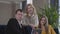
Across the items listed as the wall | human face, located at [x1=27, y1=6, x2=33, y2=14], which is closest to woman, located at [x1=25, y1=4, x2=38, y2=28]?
human face, located at [x1=27, y1=6, x2=33, y2=14]

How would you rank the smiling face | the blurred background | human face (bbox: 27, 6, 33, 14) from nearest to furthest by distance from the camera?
human face (bbox: 27, 6, 33, 14) < the smiling face < the blurred background

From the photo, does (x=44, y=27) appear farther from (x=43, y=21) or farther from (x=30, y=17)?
(x=30, y=17)

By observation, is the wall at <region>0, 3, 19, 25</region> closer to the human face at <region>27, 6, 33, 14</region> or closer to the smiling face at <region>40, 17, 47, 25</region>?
the human face at <region>27, 6, 33, 14</region>

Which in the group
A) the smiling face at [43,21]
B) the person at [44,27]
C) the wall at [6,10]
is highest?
the wall at [6,10]

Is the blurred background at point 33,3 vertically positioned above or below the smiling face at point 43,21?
above

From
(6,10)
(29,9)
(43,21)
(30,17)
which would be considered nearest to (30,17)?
(30,17)

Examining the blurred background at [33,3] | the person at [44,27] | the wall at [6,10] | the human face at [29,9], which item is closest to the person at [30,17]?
the human face at [29,9]

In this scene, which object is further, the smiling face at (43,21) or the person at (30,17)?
the smiling face at (43,21)

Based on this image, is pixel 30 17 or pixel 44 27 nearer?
pixel 30 17

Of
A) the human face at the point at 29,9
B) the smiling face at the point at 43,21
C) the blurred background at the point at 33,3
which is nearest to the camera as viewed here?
the human face at the point at 29,9

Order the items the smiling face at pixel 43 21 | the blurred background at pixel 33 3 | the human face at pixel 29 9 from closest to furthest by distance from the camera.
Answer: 1. the human face at pixel 29 9
2. the smiling face at pixel 43 21
3. the blurred background at pixel 33 3

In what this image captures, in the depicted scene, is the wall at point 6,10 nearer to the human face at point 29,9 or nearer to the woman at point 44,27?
the human face at point 29,9

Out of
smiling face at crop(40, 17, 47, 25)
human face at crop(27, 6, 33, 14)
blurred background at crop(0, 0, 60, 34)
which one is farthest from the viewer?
blurred background at crop(0, 0, 60, 34)

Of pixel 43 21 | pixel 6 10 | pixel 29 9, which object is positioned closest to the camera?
pixel 29 9
